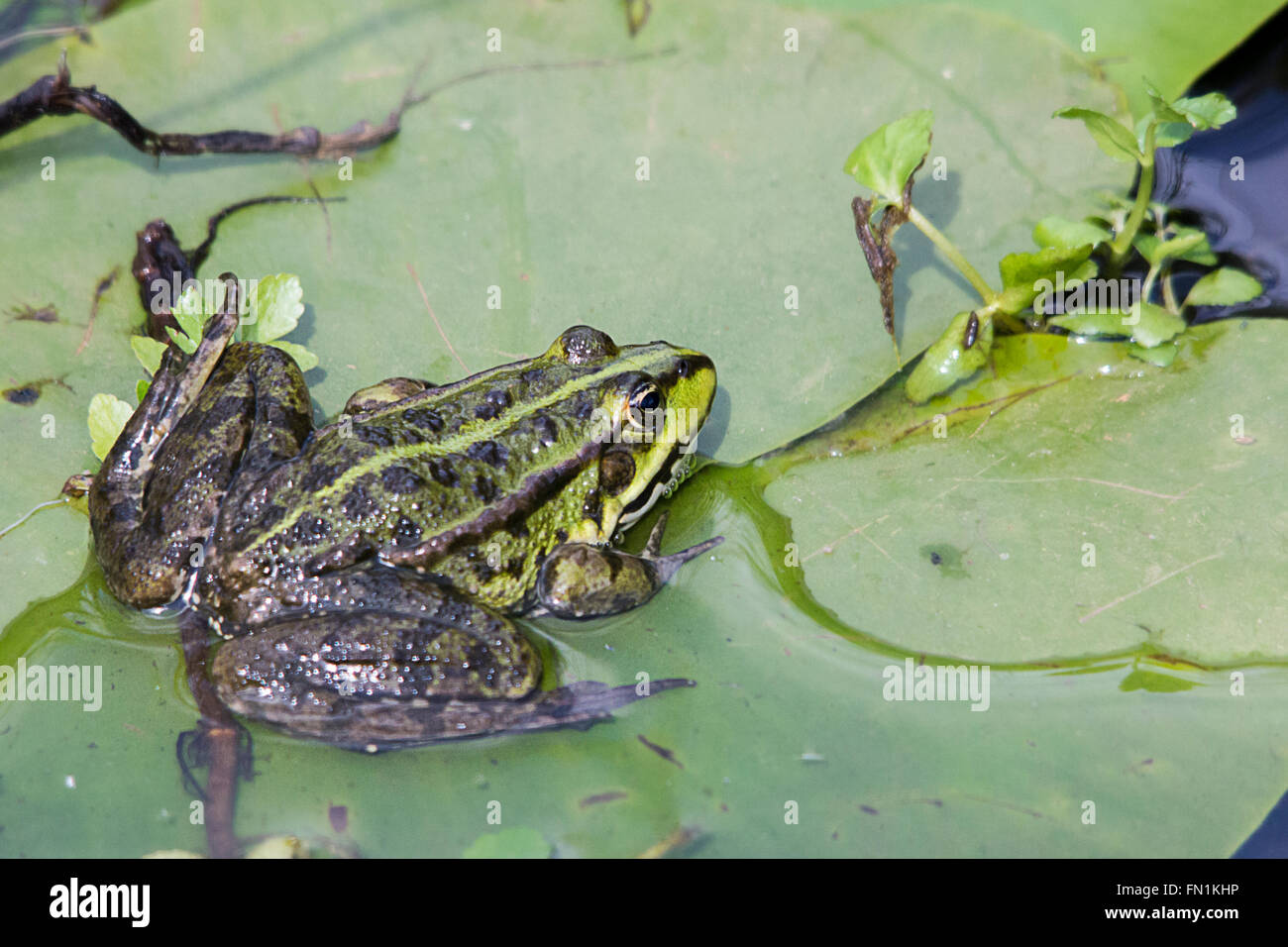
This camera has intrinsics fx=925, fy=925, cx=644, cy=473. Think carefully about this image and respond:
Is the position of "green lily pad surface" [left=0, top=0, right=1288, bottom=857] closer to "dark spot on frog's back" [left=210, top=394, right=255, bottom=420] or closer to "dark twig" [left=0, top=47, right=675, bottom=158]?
"dark twig" [left=0, top=47, right=675, bottom=158]

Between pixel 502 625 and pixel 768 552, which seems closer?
pixel 502 625

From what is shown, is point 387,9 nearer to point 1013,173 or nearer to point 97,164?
point 97,164

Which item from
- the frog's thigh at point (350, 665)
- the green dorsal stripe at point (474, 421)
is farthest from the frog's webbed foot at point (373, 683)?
the green dorsal stripe at point (474, 421)

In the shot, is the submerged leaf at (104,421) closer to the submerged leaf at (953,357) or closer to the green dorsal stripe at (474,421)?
the green dorsal stripe at (474,421)

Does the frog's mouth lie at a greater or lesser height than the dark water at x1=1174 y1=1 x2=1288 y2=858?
lesser

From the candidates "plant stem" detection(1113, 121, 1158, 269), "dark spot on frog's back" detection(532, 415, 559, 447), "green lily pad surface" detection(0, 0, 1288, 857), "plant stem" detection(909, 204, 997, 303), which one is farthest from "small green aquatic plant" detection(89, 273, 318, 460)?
"plant stem" detection(1113, 121, 1158, 269)

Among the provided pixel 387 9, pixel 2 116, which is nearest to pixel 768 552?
pixel 387 9
